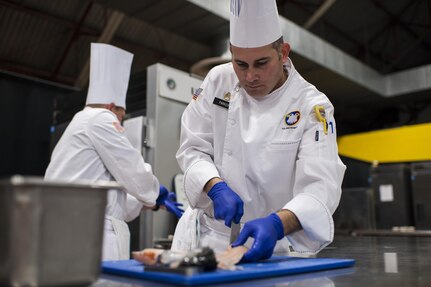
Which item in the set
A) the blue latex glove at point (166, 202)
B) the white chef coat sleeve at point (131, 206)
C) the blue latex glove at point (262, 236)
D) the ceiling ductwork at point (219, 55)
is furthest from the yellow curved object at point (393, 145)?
the blue latex glove at point (262, 236)

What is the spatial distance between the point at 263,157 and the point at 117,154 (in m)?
0.85

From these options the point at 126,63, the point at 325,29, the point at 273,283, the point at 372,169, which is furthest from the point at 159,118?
the point at 325,29

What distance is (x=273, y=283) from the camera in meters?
0.72

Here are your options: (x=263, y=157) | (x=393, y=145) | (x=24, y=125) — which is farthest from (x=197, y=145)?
(x=24, y=125)

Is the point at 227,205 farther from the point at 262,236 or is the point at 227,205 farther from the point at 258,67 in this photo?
the point at 258,67

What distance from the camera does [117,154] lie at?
1.87 m

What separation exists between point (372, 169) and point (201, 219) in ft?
10.4

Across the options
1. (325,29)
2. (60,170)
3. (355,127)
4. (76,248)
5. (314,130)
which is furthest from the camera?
(355,127)

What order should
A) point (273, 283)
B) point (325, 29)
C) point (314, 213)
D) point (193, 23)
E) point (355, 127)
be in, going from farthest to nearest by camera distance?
point (355, 127)
point (325, 29)
point (193, 23)
point (314, 213)
point (273, 283)

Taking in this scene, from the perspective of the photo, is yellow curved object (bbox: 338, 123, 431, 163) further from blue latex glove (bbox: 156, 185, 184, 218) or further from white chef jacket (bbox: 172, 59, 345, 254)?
white chef jacket (bbox: 172, 59, 345, 254)

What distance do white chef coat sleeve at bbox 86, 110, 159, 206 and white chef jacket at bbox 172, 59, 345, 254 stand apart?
54cm

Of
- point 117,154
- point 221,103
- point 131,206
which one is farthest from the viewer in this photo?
point 131,206

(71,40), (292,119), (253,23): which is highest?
(71,40)

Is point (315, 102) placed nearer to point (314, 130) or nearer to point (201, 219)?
point (314, 130)
